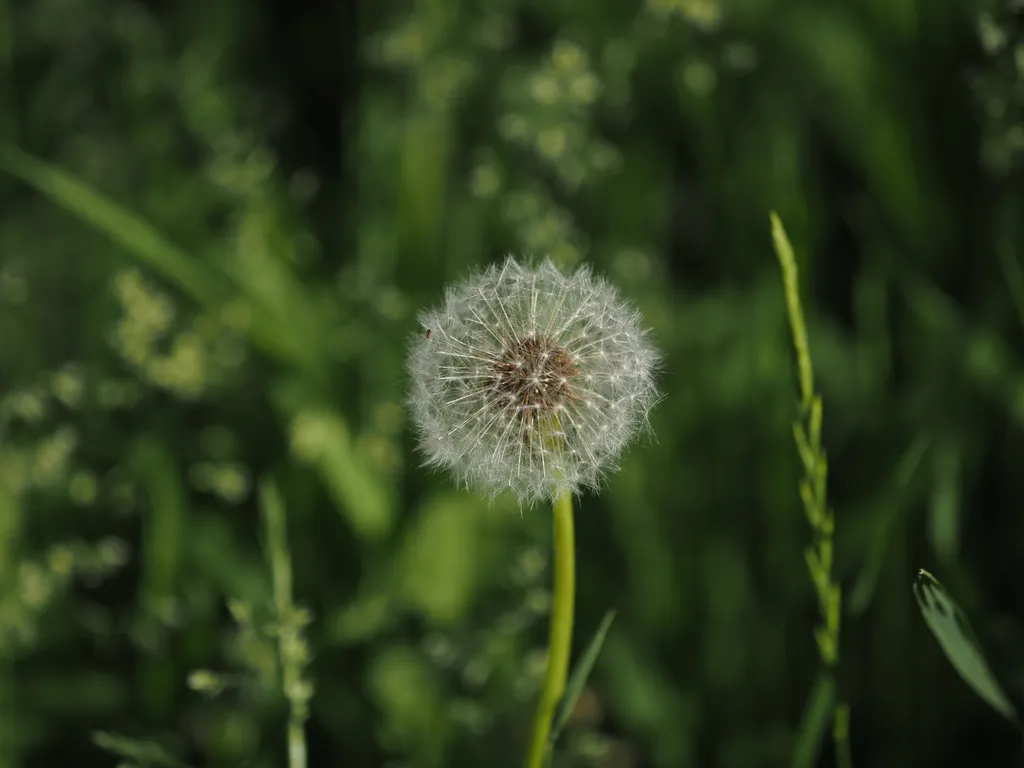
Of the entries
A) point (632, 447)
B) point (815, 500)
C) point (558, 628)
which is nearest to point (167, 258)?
point (632, 447)

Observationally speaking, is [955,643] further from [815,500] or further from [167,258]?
[167,258]

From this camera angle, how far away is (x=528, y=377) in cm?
146

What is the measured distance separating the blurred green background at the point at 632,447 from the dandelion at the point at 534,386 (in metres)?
0.51

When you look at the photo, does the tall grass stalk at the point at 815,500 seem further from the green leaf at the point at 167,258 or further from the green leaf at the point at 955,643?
the green leaf at the point at 167,258

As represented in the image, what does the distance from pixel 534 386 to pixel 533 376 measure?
0.05ft

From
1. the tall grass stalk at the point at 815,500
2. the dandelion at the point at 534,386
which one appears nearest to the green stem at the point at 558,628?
the dandelion at the point at 534,386

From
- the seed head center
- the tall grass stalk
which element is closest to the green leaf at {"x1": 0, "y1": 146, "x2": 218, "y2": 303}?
the seed head center

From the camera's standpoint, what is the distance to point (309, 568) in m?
2.42

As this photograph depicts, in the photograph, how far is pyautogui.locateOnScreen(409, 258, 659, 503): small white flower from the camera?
143 cm

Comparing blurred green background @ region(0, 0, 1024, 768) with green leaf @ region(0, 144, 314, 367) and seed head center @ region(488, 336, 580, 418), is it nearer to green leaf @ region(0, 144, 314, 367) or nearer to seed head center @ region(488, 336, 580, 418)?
green leaf @ region(0, 144, 314, 367)

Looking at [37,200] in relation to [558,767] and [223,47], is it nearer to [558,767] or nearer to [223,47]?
[223,47]

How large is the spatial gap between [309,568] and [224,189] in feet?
3.66

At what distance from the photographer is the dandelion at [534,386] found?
1412 mm

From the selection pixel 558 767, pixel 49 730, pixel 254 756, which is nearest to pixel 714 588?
pixel 558 767
